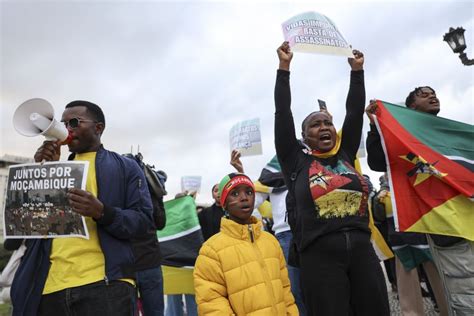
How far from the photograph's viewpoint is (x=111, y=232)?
201 cm

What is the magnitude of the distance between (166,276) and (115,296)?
318cm

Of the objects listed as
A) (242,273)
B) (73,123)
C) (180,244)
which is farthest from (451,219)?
(180,244)

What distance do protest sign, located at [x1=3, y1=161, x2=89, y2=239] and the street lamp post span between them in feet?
22.5

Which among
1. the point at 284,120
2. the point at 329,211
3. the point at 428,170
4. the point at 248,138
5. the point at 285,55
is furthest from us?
the point at 248,138

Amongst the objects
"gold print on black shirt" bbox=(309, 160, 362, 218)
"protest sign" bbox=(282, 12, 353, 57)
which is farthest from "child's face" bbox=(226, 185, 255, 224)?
"protest sign" bbox=(282, 12, 353, 57)

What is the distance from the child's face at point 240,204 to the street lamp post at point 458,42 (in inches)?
221

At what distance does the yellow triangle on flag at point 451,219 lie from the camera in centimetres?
298

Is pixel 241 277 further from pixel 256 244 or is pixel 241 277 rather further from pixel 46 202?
pixel 46 202

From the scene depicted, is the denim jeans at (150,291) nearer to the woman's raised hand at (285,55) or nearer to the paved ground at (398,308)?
the woman's raised hand at (285,55)

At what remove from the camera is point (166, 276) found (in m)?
4.99

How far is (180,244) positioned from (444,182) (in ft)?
10.9

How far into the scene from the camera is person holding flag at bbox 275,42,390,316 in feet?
7.56

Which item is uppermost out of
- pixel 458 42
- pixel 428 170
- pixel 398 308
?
pixel 458 42

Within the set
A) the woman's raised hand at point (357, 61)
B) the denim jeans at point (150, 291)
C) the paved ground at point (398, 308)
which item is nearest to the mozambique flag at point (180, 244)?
the denim jeans at point (150, 291)
